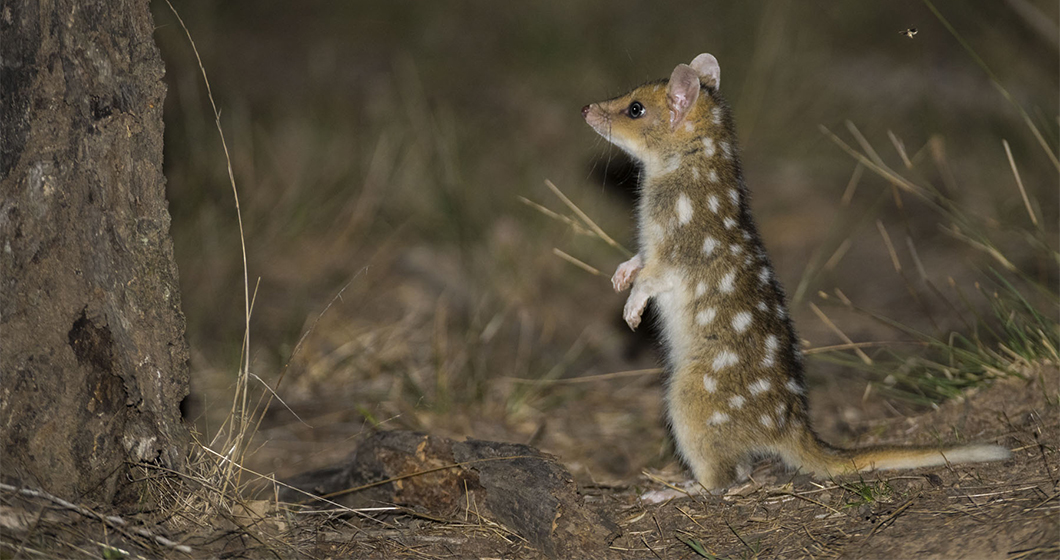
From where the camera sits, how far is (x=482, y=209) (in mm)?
6539

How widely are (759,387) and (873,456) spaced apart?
48cm

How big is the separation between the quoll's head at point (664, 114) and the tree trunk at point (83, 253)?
1.99 metres

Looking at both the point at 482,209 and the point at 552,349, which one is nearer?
the point at 552,349

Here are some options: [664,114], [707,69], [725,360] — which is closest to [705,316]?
[725,360]

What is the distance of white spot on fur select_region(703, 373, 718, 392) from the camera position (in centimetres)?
342

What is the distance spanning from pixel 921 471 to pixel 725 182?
1.38 metres

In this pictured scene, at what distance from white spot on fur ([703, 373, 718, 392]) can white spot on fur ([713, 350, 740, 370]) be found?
2.0 inches

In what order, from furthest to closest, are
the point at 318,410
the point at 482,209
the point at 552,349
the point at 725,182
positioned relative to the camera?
the point at 482,209 → the point at 552,349 → the point at 318,410 → the point at 725,182

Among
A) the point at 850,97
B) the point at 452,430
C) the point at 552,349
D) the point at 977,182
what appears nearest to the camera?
the point at 452,430

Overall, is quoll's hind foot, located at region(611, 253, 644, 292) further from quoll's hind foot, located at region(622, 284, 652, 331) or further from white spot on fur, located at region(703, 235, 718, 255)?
white spot on fur, located at region(703, 235, 718, 255)

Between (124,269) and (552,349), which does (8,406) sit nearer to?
(124,269)

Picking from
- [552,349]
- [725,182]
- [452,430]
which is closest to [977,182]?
[552,349]

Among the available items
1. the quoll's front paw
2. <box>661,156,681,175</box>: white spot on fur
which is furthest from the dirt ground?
<box>661,156,681,175</box>: white spot on fur

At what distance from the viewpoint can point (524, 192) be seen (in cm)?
666
